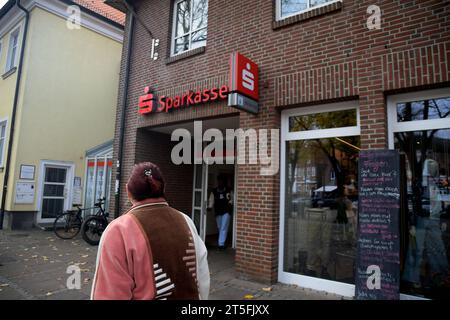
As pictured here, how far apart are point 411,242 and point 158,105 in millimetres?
5840

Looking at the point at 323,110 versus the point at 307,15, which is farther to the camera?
the point at 307,15

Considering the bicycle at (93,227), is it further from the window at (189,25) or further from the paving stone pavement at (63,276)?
the window at (189,25)

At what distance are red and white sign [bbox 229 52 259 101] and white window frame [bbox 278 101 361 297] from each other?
70 cm

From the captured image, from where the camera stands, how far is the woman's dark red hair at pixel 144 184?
210 cm

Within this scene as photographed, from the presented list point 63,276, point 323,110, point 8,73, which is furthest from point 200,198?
point 8,73

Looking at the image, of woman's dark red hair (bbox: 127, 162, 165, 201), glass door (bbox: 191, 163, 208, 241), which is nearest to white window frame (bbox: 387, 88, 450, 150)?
woman's dark red hair (bbox: 127, 162, 165, 201)

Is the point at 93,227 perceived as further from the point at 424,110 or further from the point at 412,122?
the point at 424,110

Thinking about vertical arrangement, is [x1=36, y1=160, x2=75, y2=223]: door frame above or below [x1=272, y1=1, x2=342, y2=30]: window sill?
below

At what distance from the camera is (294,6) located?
5.80 m

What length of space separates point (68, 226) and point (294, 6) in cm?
828

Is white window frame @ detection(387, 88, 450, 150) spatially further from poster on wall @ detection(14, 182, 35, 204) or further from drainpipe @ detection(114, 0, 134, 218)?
poster on wall @ detection(14, 182, 35, 204)

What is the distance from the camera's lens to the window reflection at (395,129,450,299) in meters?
4.24

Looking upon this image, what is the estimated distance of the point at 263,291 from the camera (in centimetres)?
492

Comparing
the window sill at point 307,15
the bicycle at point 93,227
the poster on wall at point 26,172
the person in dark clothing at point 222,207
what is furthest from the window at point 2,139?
the window sill at point 307,15
